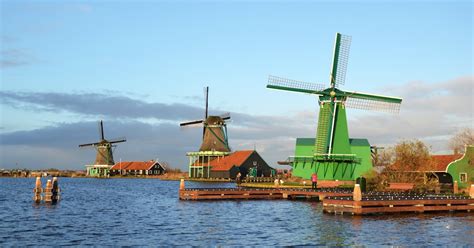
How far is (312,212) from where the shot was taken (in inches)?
1610

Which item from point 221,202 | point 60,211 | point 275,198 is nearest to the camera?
point 60,211

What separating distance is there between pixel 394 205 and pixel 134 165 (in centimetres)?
12616

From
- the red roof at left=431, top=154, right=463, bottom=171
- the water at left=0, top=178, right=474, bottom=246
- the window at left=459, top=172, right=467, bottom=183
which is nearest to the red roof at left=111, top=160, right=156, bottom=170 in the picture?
the red roof at left=431, top=154, right=463, bottom=171

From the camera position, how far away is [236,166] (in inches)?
4304

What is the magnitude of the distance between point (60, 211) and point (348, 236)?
25.4 m

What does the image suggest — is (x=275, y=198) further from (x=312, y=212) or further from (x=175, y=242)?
(x=175, y=242)

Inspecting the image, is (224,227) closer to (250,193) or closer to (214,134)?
(250,193)

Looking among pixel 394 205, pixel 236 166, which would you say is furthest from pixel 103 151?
pixel 394 205

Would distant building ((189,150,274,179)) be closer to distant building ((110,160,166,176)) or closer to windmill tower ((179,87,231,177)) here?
windmill tower ((179,87,231,177))

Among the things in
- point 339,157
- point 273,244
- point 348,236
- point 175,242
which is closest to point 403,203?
point 348,236

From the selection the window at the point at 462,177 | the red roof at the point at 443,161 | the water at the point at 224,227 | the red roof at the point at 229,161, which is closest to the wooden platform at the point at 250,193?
the water at the point at 224,227

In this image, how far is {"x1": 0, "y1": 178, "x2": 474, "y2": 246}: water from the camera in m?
26.9

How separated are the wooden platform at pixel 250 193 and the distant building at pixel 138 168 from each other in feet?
330

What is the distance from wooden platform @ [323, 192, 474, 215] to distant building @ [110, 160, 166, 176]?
117766 mm
